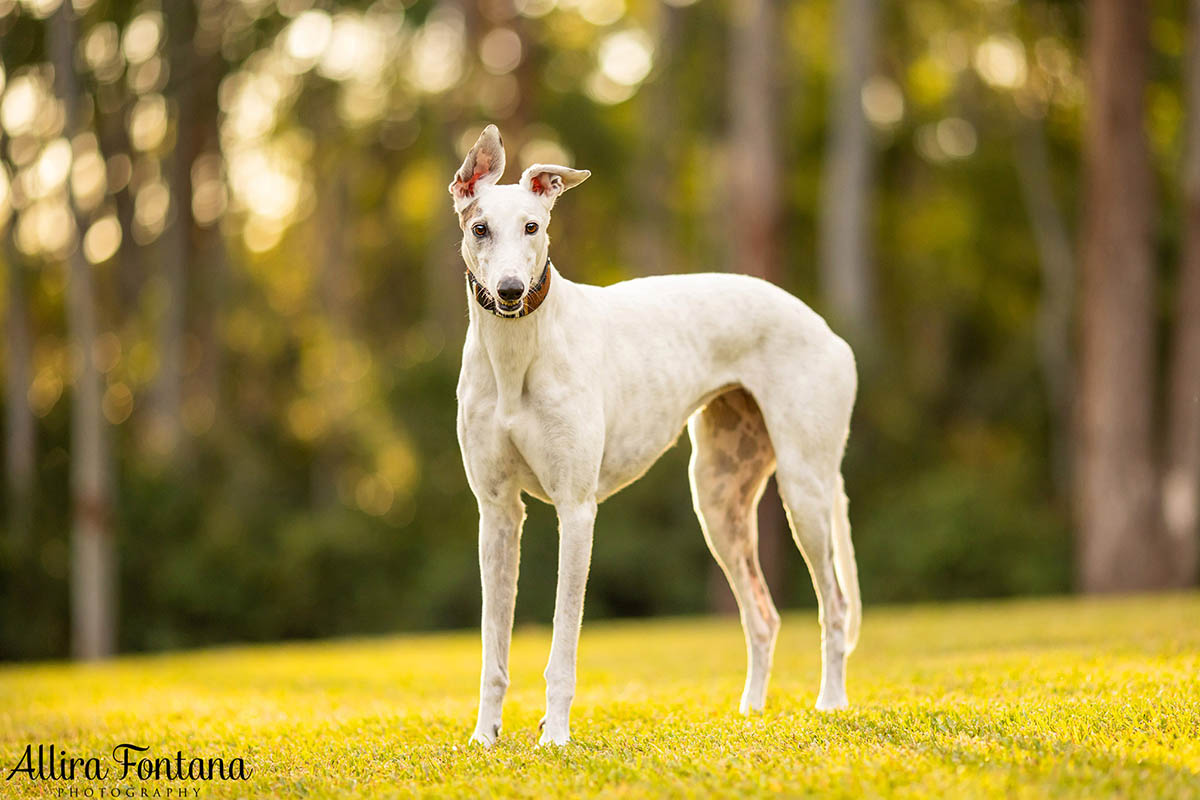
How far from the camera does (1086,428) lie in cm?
1842

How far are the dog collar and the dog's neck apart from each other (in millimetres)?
46

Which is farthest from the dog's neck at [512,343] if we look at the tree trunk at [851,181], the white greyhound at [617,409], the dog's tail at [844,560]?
the tree trunk at [851,181]

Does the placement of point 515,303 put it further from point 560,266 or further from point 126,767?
point 560,266

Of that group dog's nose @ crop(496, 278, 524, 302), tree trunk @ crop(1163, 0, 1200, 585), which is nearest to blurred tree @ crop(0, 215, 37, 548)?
tree trunk @ crop(1163, 0, 1200, 585)

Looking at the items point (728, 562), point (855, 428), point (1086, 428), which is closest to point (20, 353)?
point (855, 428)

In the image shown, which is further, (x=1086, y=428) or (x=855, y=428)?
(x=855, y=428)

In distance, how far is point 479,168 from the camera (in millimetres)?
5887

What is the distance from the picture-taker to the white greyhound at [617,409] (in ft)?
19.3

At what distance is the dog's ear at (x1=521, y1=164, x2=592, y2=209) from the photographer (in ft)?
19.4

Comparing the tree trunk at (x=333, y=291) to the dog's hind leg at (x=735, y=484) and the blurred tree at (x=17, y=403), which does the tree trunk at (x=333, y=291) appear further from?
the dog's hind leg at (x=735, y=484)

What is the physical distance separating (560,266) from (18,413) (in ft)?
52.7

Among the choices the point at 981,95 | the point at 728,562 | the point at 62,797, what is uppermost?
the point at 981,95

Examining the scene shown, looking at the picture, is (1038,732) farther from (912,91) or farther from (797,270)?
(912,91)

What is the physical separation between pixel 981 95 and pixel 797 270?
241 inches
